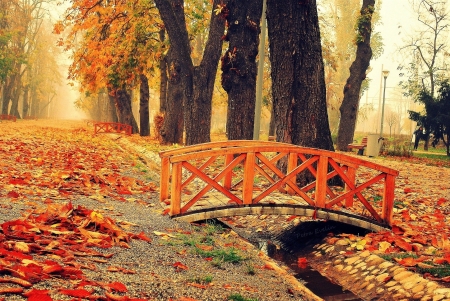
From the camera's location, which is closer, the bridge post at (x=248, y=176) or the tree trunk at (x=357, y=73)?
the bridge post at (x=248, y=176)

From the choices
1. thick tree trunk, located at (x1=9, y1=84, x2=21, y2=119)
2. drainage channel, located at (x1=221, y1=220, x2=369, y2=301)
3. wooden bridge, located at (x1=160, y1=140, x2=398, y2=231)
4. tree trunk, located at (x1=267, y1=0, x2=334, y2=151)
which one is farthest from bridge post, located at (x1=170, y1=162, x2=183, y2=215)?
thick tree trunk, located at (x1=9, y1=84, x2=21, y2=119)

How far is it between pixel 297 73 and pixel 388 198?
10.3 feet

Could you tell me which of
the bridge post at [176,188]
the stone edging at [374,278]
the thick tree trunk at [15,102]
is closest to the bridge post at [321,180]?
the stone edging at [374,278]

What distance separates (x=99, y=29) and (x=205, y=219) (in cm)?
1491

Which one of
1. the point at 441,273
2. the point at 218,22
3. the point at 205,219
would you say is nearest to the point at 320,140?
the point at 205,219

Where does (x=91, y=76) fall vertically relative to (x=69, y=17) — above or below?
below

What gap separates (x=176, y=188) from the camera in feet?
23.0

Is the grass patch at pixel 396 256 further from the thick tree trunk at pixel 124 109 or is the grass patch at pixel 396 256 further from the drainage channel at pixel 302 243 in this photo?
the thick tree trunk at pixel 124 109

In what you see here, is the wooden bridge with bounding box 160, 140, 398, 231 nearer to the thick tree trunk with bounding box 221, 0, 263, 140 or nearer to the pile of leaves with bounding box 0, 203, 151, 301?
the pile of leaves with bounding box 0, 203, 151, 301

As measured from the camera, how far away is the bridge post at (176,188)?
6.95 meters

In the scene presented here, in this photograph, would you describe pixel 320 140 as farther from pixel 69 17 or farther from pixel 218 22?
pixel 69 17

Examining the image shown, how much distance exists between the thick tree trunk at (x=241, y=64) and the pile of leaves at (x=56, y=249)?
745cm

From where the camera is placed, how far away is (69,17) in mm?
17562

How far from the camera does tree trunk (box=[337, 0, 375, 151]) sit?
18406 millimetres
